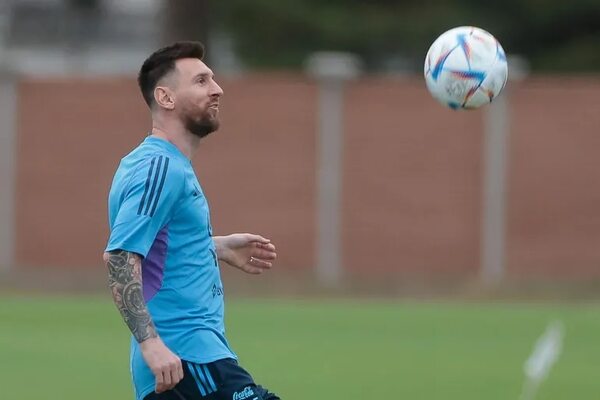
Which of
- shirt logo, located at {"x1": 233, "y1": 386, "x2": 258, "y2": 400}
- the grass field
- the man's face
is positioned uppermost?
the man's face

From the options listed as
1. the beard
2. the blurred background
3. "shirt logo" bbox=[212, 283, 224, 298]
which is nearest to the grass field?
the blurred background

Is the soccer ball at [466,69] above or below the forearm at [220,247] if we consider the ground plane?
above

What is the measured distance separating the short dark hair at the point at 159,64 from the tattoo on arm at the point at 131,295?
807 mm

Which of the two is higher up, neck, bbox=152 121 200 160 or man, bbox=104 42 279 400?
neck, bbox=152 121 200 160

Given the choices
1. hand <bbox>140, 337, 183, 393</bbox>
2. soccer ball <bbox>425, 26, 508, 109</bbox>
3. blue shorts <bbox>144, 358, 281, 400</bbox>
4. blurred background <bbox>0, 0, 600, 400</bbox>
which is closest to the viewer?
hand <bbox>140, 337, 183, 393</bbox>

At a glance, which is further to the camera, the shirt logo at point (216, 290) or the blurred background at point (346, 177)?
the blurred background at point (346, 177)

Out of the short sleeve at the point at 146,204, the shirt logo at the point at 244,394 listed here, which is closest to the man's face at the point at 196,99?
the short sleeve at the point at 146,204

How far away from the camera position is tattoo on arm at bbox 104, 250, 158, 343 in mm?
6008

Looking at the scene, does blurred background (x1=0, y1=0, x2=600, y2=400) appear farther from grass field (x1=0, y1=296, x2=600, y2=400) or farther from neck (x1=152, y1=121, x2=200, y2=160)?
neck (x1=152, y1=121, x2=200, y2=160)

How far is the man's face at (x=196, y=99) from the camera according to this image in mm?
6449

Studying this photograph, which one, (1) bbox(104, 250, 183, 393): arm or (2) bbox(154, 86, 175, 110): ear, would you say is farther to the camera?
(2) bbox(154, 86, 175, 110): ear

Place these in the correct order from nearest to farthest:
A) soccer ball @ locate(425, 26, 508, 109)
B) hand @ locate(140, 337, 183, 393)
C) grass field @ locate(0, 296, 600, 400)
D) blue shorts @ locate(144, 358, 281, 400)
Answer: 1. hand @ locate(140, 337, 183, 393)
2. blue shorts @ locate(144, 358, 281, 400)
3. soccer ball @ locate(425, 26, 508, 109)
4. grass field @ locate(0, 296, 600, 400)

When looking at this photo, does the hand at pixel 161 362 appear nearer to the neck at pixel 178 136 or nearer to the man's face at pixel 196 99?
the neck at pixel 178 136

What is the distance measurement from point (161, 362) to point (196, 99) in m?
1.16
